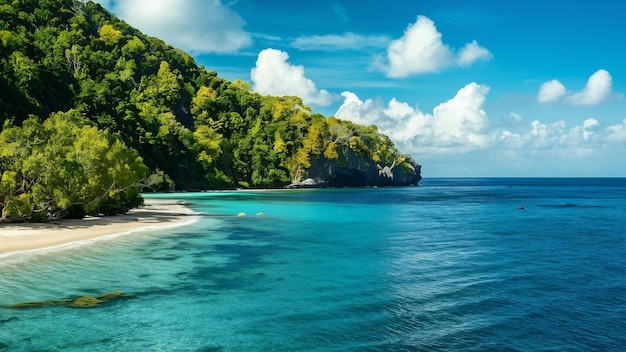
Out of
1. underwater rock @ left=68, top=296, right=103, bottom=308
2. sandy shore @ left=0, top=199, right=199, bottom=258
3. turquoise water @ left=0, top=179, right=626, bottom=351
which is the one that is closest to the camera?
turquoise water @ left=0, top=179, right=626, bottom=351

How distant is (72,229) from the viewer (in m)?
37.6

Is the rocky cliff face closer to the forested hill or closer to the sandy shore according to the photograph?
the forested hill

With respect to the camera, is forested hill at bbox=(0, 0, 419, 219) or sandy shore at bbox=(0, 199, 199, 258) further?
forested hill at bbox=(0, 0, 419, 219)

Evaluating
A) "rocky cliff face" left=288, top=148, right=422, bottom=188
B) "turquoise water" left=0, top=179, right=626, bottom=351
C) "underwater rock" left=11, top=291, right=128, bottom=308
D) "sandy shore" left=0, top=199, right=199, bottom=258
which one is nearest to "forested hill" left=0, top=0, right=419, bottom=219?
"rocky cliff face" left=288, top=148, right=422, bottom=188

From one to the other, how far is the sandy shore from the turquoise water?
7.76 feet

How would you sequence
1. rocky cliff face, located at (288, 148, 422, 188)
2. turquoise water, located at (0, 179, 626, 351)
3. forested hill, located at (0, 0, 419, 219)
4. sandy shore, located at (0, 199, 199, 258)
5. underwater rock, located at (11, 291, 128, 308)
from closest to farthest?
turquoise water, located at (0, 179, 626, 351) < underwater rock, located at (11, 291, 128, 308) < sandy shore, located at (0, 199, 199, 258) < forested hill, located at (0, 0, 419, 219) < rocky cliff face, located at (288, 148, 422, 188)

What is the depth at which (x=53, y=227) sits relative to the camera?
3788 centimetres

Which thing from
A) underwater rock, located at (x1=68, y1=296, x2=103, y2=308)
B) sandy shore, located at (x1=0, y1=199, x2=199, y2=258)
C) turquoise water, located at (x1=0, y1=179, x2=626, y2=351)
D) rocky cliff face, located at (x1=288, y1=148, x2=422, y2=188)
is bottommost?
turquoise water, located at (x1=0, y1=179, x2=626, y2=351)

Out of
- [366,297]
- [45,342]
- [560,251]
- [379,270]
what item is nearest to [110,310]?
[45,342]

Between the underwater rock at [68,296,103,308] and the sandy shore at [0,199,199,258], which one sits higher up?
the sandy shore at [0,199,199,258]

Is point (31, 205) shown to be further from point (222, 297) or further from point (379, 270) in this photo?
point (379, 270)

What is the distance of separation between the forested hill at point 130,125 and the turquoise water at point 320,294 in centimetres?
1186

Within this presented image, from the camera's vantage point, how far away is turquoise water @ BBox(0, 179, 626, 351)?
46.1ft

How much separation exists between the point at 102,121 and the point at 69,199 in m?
60.2
